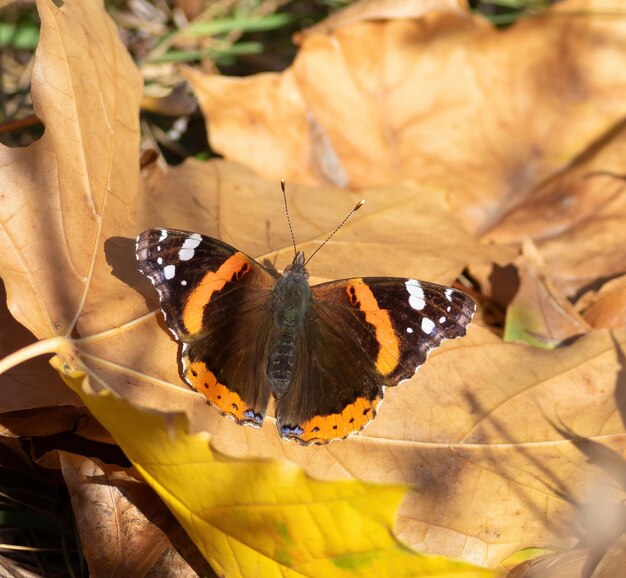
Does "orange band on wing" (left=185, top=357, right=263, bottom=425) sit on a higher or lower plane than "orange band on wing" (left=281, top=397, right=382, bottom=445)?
higher

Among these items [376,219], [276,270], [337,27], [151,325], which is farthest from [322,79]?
[151,325]

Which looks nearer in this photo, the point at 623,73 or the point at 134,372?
the point at 134,372

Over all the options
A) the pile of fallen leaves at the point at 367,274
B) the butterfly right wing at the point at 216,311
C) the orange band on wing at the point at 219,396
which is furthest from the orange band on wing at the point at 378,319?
the orange band on wing at the point at 219,396

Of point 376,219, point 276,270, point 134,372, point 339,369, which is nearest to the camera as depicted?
point 134,372

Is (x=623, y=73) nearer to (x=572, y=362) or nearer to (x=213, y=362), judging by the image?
(x=572, y=362)

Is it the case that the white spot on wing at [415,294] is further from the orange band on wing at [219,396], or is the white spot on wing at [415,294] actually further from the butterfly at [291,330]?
the orange band on wing at [219,396]

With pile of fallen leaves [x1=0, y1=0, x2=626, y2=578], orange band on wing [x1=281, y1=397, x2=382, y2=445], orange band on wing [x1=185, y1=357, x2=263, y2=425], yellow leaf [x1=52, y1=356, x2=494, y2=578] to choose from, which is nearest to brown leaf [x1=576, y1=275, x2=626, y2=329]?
pile of fallen leaves [x1=0, y1=0, x2=626, y2=578]

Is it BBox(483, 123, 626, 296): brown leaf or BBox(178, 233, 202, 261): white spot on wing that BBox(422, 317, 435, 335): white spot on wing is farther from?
BBox(483, 123, 626, 296): brown leaf
